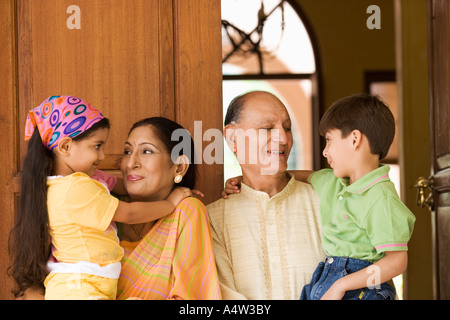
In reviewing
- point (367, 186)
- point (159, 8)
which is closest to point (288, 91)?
point (159, 8)

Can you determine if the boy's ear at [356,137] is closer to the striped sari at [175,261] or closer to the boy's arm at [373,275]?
the boy's arm at [373,275]

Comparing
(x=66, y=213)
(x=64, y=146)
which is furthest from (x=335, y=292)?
(x=64, y=146)

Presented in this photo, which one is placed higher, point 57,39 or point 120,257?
point 57,39

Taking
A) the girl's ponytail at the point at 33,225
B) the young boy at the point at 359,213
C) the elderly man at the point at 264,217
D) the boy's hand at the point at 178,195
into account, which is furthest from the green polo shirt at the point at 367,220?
the girl's ponytail at the point at 33,225

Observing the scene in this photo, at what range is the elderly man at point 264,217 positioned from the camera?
191 cm

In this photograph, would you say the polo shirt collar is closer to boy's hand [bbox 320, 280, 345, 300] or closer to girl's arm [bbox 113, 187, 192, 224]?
boy's hand [bbox 320, 280, 345, 300]

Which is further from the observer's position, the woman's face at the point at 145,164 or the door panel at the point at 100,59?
the door panel at the point at 100,59

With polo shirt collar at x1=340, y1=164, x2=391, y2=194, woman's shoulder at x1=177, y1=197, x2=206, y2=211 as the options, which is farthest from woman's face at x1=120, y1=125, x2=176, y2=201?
polo shirt collar at x1=340, y1=164, x2=391, y2=194

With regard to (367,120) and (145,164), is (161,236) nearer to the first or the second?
(145,164)

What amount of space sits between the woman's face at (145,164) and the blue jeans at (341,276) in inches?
24.1
